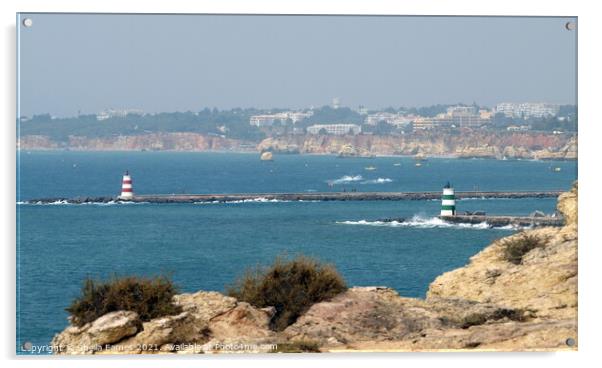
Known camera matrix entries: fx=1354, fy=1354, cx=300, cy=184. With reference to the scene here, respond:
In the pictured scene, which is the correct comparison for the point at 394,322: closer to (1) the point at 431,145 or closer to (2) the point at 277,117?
(2) the point at 277,117

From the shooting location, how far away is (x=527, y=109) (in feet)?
46.3

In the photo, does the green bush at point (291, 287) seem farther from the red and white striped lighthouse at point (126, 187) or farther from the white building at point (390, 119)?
the red and white striped lighthouse at point (126, 187)

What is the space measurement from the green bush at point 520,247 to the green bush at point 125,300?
339cm

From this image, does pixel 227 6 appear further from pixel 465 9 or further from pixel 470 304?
pixel 470 304

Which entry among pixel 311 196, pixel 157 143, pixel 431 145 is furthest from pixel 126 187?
pixel 311 196

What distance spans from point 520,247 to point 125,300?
3877mm

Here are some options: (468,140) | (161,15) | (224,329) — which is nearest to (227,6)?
(161,15)

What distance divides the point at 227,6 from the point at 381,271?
14.0ft

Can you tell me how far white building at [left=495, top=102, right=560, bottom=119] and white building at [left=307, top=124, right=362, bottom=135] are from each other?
1.58 meters

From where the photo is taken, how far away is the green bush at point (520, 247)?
12.6 metres

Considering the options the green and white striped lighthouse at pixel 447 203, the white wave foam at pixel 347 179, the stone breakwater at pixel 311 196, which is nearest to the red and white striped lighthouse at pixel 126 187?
the stone breakwater at pixel 311 196

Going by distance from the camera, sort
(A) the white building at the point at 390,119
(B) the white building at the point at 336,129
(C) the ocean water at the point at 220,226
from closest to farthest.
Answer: (C) the ocean water at the point at 220,226 < (A) the white building at the point at 390,119 < (B) the white building at the point at 336,129

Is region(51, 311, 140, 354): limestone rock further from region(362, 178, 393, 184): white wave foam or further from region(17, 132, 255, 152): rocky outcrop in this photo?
region(362, 178, 393, 184): white wave foam

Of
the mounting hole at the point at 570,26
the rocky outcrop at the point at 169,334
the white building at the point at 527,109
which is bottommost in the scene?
the rocky outcrop at the point at 169,334
